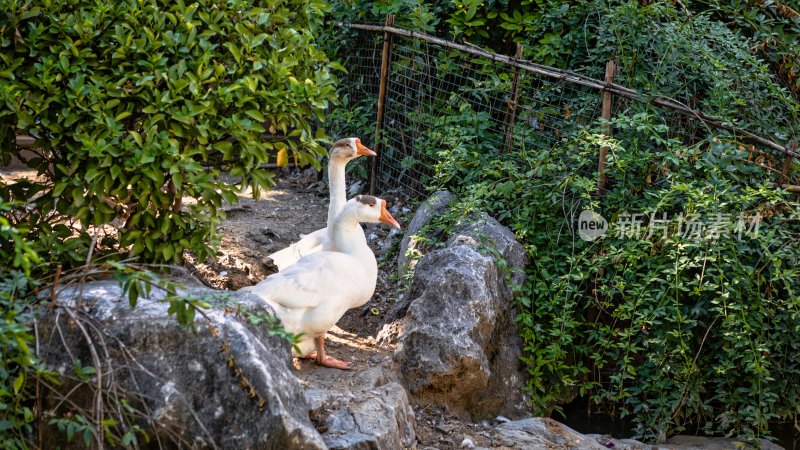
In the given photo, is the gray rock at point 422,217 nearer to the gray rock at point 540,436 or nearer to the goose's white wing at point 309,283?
the goose's white wing at point 309,283

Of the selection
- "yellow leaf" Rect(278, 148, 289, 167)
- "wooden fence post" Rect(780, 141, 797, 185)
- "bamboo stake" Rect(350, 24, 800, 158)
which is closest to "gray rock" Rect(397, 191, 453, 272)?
"bamboo stake" Rect(350, 24, 800, 158)

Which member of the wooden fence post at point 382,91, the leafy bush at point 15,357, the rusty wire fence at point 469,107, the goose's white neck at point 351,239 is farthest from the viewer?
the wooden fence post at point 382,91

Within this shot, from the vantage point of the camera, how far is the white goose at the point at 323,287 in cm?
543

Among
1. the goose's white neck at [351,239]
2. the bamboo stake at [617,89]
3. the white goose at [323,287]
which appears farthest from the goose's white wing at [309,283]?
the bamboo stake at [617,89]

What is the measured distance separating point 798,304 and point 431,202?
293cm

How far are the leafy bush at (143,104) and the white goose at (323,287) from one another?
0.67m

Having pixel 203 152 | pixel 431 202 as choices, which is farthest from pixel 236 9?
pixel 431 202

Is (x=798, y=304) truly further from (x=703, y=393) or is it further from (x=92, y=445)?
(x=92, y=445)

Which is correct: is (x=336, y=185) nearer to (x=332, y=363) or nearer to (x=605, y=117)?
(x=332, y=363)

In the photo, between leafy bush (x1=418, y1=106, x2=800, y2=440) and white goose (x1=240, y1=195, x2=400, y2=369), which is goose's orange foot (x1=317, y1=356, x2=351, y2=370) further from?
leafy bush (x1=418, y1=106, x2=800, y2=440)

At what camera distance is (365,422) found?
482 centimetres

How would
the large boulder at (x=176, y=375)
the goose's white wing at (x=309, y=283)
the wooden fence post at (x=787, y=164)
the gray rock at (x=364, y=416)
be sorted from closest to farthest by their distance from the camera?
1. the large boulder at (x=176, y=375)
2. the gray rock at (x=364, y=416)
3. the goose's white wing at (x=309, y=283)
4. the wooden fence post at (x=787, y=164)

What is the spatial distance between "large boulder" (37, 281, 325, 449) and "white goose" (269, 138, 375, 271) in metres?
2.36

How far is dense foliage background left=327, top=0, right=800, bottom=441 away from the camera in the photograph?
6.12 meters
